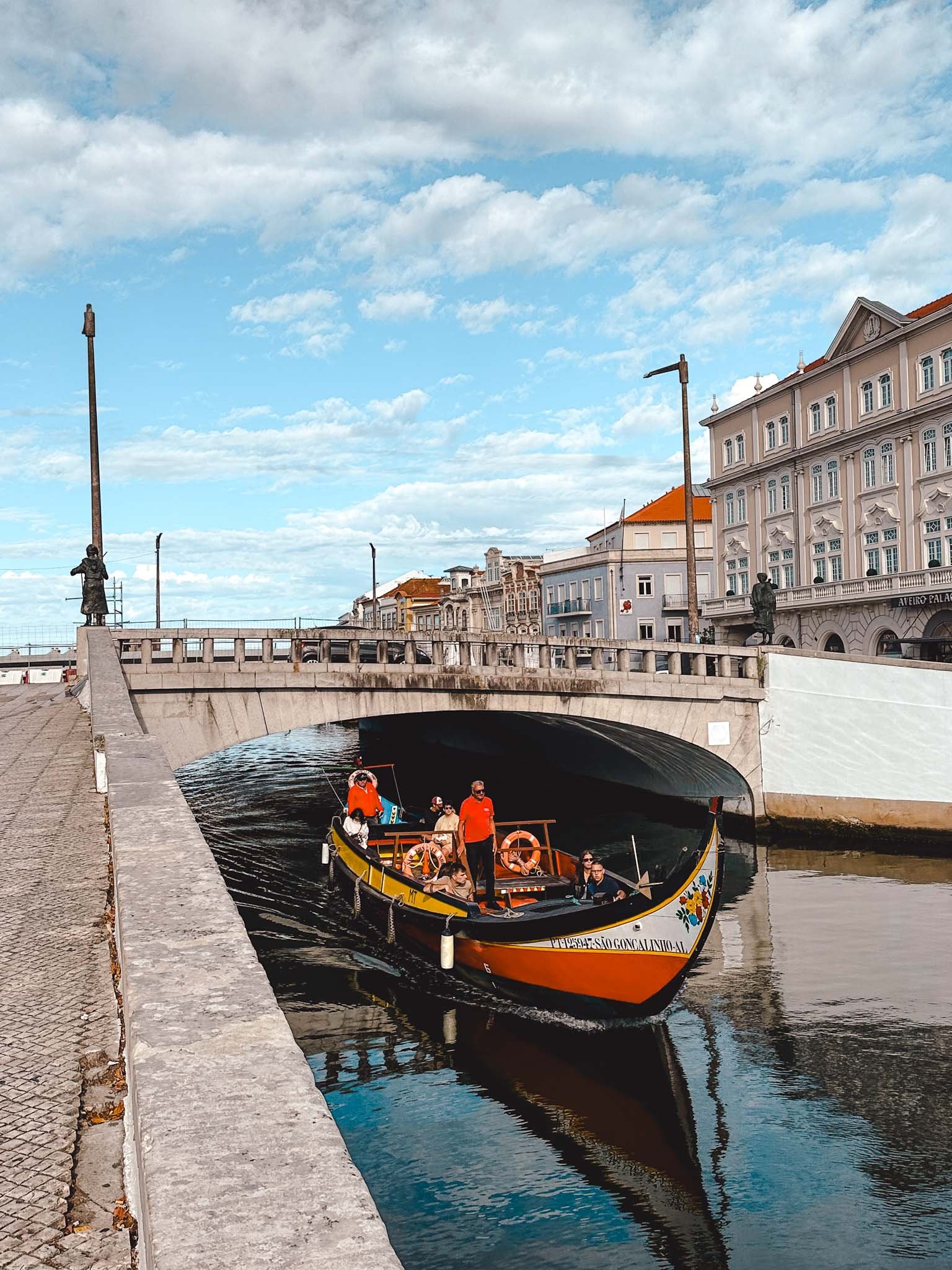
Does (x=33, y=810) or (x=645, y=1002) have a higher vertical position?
(x=33, y=810)

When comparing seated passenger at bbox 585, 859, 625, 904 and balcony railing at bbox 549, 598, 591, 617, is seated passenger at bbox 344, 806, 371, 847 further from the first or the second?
balcony railing at bbox 549, 598, 591, 617

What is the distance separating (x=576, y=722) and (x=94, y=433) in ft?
56.5

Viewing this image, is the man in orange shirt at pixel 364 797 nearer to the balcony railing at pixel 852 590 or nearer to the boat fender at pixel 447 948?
the boat fender at pixel 447 948

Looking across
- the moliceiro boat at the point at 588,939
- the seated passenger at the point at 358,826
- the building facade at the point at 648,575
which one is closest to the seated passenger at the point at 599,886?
the moliceiro boat at the point at 588,939

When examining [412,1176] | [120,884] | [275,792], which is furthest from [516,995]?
[275,792]

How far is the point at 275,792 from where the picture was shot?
44.5 m

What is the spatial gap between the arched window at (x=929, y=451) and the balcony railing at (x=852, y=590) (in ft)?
15.4

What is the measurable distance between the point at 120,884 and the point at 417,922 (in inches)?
572

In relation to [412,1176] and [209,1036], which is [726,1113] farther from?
[209,1036]

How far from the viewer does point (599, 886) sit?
1955cm

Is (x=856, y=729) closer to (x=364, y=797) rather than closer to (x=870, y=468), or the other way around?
(x=364, y=797)

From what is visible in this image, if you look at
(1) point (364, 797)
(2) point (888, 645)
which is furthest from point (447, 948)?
(2) point (888, 645)

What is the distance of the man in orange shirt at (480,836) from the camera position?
20.5 m

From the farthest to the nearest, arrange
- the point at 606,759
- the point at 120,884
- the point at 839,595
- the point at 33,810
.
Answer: the point at 839,595 < the point at 606,759 < the point at 33,810 < the point at 120,884
